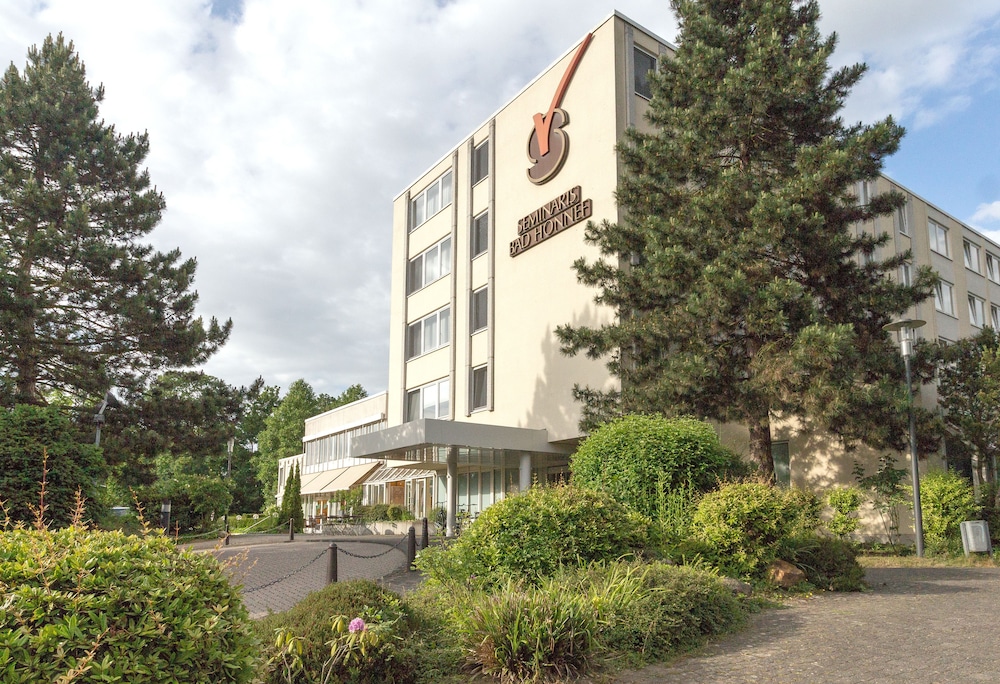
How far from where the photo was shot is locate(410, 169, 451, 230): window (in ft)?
107

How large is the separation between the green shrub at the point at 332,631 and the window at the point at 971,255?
3734 centimetres

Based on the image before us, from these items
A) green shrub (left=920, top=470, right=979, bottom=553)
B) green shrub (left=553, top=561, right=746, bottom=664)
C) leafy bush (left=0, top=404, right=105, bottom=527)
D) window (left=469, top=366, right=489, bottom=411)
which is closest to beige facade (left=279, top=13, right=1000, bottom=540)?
window (left=469, top=366, right=489, bottom=411)

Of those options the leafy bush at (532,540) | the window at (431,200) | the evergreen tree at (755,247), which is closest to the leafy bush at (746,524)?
the leafy bush at (532,540)

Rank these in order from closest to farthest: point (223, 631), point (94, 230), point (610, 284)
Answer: point (223, 631)
point (610, 284)
point (94, 230)

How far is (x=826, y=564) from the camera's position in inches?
444

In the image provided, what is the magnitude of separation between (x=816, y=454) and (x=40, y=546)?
67.2 ft

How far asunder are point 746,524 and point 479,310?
1924 centimetres

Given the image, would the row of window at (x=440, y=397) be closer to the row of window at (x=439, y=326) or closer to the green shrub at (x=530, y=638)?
the row of window at (x=439, y=326)

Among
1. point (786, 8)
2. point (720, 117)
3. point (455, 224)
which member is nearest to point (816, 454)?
point (720, 117)

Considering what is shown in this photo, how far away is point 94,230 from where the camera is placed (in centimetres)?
2259

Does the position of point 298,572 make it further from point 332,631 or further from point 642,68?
point 642,68

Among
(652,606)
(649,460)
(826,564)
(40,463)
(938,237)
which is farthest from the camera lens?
(938,237)

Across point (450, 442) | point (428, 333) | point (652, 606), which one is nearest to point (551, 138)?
point (428, 333)

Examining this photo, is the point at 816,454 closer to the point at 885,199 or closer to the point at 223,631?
the point at 885,199
